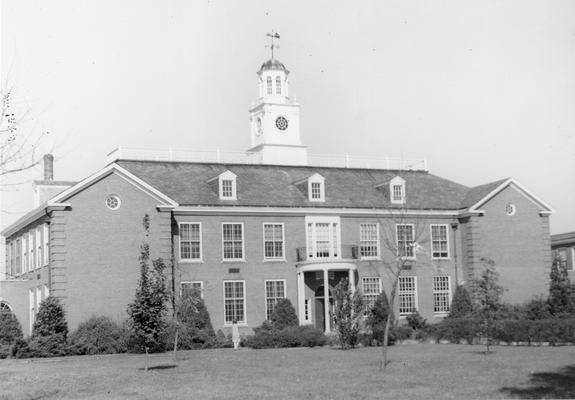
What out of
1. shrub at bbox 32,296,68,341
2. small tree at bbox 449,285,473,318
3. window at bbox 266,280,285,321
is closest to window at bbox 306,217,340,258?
window at bbox 266,280,285,321

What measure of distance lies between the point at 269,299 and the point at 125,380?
867 inches

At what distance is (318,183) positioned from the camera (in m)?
48.3

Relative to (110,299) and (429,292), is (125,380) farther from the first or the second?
(429,292)

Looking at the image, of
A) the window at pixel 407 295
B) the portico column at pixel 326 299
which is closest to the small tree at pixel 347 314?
the portico column at pixel 326 299

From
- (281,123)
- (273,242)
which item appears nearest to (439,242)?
(273,242)

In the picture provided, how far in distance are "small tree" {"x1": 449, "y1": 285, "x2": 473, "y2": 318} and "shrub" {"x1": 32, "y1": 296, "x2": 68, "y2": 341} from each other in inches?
829

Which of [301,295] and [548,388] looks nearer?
[548,388]

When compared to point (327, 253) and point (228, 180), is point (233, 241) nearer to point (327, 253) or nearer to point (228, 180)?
point (228, 180)

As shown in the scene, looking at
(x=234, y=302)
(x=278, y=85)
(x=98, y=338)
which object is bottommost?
(x=98, y=338)

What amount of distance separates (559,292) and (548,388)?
2895 centimetres

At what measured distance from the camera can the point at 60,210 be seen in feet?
132

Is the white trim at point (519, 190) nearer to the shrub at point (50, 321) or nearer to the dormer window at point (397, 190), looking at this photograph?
the dormer window at point (397, 190)

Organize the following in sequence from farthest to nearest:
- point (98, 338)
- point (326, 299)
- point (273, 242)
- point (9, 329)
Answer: point (273, 242) → point (326, 299) → point (9, 329) → point (98, 338)

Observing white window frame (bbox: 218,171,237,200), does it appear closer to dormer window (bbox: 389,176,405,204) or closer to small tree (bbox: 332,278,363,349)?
dormer window (bbox: 389,176,405,204)
